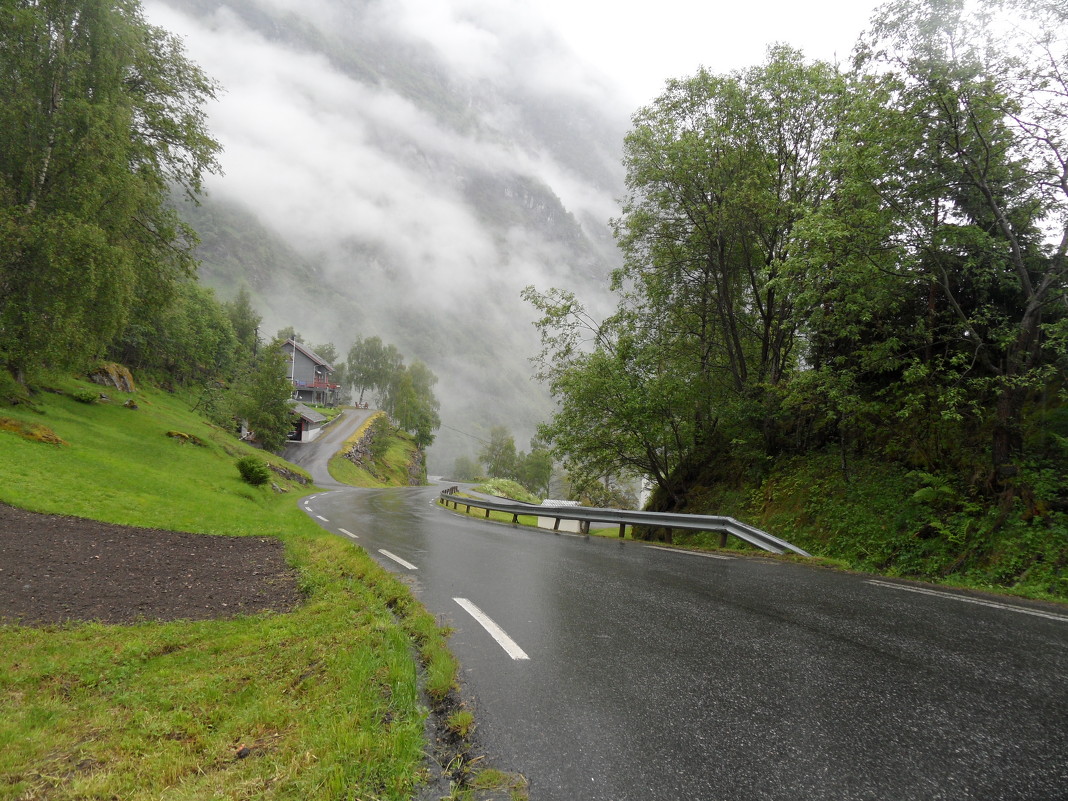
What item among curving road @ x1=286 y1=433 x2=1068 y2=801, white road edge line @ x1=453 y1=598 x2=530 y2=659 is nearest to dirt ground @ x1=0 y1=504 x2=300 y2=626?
white road edge line @ x1=453 y1=598 x2=530 y2=659

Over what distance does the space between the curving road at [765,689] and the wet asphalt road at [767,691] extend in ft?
0.04

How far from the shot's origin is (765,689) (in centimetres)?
362

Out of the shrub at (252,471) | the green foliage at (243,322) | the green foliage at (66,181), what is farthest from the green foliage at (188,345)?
the green foliage at (66,181)

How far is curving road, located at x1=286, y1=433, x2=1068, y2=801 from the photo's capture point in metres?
2.61

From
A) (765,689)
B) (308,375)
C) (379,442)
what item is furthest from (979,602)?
(308,375)

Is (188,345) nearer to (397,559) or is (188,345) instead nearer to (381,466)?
Answer: (381,466)

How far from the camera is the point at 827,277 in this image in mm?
11242

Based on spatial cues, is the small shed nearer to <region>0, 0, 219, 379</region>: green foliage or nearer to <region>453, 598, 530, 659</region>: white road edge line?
<region>0, 0, 219, 379</region>: green foliage

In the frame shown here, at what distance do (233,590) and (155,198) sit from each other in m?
20.7

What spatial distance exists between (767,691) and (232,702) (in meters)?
3.78

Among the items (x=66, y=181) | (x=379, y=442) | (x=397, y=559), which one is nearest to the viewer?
(x=397, y=559)

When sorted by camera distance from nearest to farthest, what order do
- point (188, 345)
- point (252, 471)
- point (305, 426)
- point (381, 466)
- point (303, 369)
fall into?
point (252, 471) < point (188, 345) < point (381, 466) < point (305, 426) < point (303, 369)

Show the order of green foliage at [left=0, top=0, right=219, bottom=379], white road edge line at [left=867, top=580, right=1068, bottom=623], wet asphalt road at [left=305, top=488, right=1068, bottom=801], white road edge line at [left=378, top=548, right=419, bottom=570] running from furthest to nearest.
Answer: green foliage at [left=0, top=0, right=219, bottom=379] < white road edge line at [left=378, top=548, right=419, bottom=570] < white road edge line at [left=867, top=580, right=1068, bottom=623] < wet asphalt road at [left=305, top=488, right=1068, bottom=801]

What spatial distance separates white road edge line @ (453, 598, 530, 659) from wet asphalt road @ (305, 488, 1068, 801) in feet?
0.25
